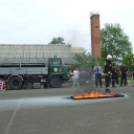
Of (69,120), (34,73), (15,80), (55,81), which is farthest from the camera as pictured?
(55,81)

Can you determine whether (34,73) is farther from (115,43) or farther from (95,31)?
(115,43)

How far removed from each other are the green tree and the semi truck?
43.2 meters

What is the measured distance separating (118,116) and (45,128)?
2011 millimetres

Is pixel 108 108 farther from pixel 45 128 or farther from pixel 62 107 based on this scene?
pixel 45 128

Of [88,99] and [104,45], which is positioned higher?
[104,45]

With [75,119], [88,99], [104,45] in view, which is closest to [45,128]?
[75,119]

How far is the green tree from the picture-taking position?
5872cm

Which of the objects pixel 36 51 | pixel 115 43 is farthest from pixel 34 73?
pixel 115 43

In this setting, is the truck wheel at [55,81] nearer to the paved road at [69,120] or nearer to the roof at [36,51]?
the roof at [36,51]

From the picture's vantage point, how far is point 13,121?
533 cm

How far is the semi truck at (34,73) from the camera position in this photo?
15.5 meters

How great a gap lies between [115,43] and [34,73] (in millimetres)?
47089

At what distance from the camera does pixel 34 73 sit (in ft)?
51.9

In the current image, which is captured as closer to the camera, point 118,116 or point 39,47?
point 118,116
